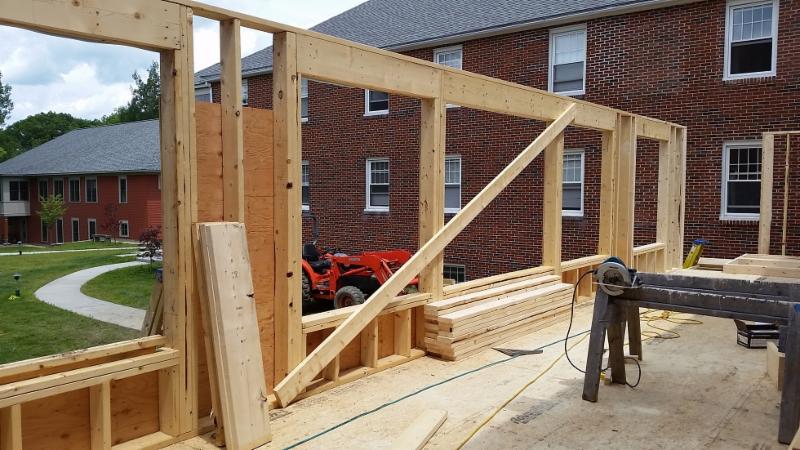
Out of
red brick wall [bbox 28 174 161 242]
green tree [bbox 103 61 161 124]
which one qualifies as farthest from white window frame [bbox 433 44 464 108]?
green tree [bbox 103 61 161 124]

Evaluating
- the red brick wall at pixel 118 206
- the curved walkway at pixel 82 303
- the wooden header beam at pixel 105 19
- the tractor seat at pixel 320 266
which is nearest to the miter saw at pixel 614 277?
the wooden header beam at pixel 105 19

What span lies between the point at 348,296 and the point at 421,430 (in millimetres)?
5676

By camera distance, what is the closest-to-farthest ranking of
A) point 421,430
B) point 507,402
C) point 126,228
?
1. point 421,430
2. point 507,402
3. point 126,228

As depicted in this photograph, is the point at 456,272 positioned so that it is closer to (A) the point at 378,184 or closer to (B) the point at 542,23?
(A) the point at 378,184

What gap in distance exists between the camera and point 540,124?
16953mm

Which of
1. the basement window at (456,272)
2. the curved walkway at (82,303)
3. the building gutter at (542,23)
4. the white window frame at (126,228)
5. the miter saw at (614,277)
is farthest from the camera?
the white window frame at (126,228)

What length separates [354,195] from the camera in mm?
20828

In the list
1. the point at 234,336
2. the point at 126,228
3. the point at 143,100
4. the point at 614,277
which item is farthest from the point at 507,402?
the point at 143,100

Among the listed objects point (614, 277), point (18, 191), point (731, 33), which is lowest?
point (614, 277)

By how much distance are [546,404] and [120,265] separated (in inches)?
714

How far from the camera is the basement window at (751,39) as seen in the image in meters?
13.8

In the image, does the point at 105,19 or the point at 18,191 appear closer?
the point at 105,19

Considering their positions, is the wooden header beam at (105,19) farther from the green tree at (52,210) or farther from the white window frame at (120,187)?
the green tree at (52,210)

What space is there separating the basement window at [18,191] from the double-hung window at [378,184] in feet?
105
